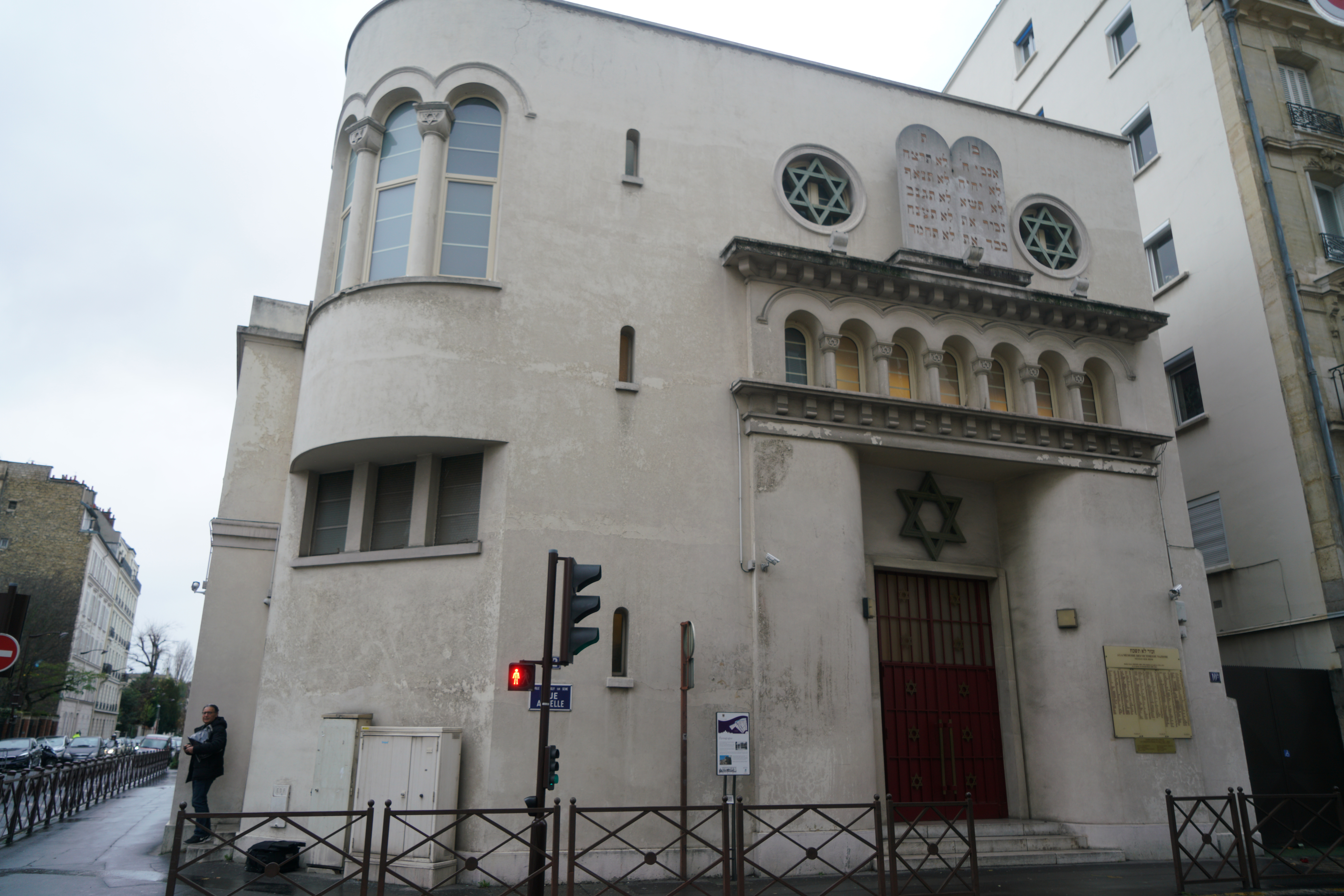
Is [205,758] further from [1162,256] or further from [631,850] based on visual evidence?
[1162,256]

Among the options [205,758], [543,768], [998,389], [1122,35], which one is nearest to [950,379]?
[998,389]

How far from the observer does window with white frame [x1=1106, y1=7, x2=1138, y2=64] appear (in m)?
22.4

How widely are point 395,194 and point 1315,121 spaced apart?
753 inches

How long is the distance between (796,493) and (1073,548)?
4.87 metres

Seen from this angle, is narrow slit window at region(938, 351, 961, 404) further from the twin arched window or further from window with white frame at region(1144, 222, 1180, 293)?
window with white frame at region(1144, 222, 1180, 293)

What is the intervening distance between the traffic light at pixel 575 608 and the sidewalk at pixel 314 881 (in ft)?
10.0

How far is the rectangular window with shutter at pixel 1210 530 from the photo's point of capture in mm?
18188

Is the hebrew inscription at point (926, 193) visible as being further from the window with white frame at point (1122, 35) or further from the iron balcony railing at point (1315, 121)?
the window with white frame at point (1122, 35)

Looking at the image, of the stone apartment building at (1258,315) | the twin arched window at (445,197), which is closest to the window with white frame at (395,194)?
the twin arched window at (445,197)

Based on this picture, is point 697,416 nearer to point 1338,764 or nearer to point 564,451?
point 564,451

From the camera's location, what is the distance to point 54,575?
180 ft

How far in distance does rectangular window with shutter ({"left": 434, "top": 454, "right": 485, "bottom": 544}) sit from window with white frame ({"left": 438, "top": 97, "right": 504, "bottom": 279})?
2.75 meters

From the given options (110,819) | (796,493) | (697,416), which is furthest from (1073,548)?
(110,819)

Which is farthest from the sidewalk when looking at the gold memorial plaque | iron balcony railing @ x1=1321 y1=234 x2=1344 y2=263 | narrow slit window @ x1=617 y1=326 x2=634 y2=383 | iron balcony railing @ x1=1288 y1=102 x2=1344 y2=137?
iron balcony railing @ x1=1288 y1=102 x2=1344 y2=137
